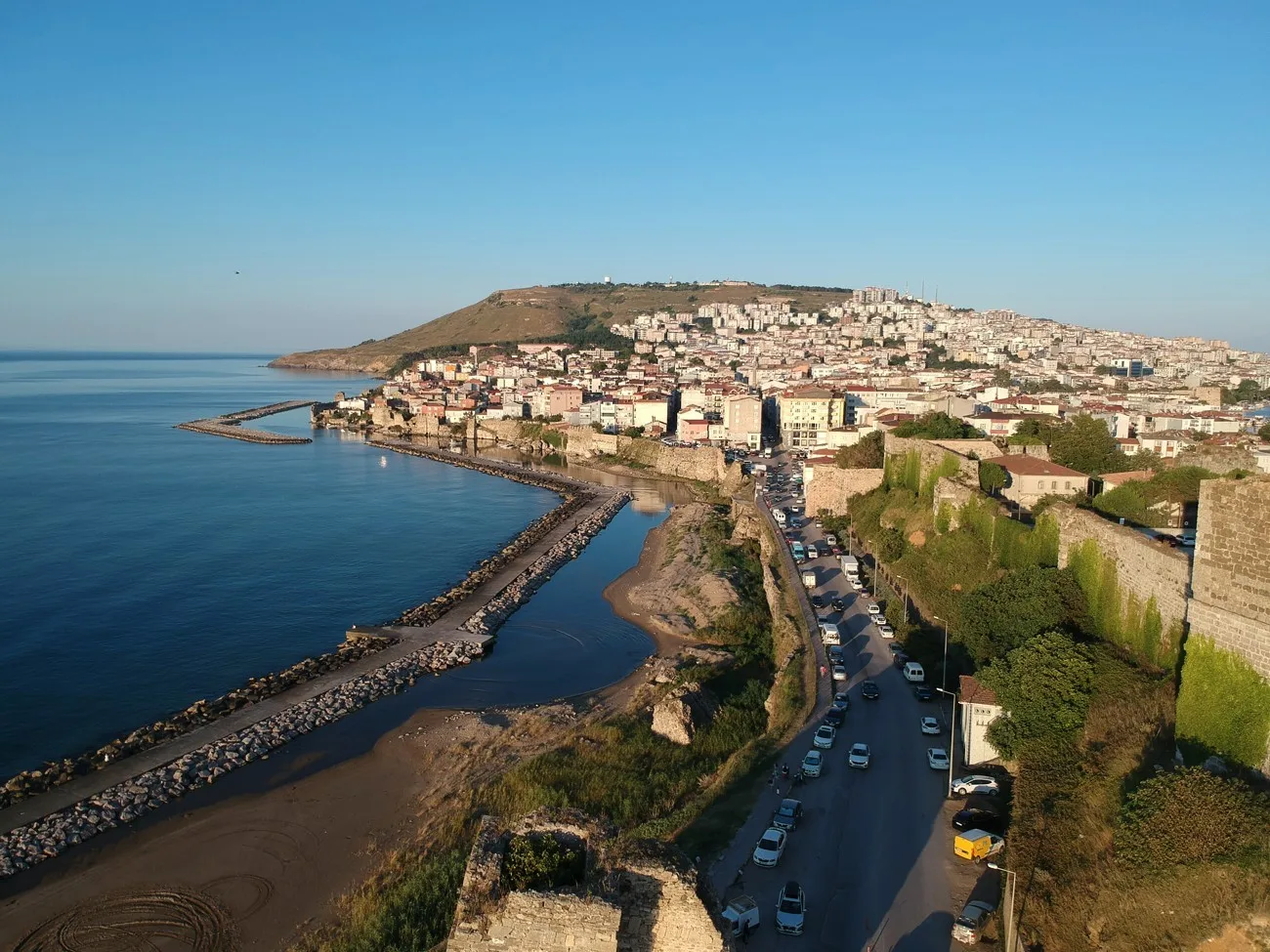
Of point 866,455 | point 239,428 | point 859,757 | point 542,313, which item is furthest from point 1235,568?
point 542,313

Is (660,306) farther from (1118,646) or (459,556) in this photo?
(1118,646)

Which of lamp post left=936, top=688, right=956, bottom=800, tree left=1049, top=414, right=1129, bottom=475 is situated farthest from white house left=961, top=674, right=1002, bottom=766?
tree left=1049, top=414, right=1129, bottom=475

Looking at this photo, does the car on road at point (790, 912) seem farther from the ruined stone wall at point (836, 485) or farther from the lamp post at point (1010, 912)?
the ruined stone wall at point (836, 485)

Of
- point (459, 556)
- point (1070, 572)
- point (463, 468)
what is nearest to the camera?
point (1070, 572)

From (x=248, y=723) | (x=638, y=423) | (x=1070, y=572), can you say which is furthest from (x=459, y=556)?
(x=638, y=423)

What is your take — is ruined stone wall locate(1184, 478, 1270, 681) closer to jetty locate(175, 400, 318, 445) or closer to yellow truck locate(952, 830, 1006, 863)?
yellow truck locate(952, 830, 1006, 863)

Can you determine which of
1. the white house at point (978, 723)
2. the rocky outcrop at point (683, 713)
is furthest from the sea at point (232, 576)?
the white house at point (978, 723)

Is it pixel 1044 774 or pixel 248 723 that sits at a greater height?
pixel 1044 774
